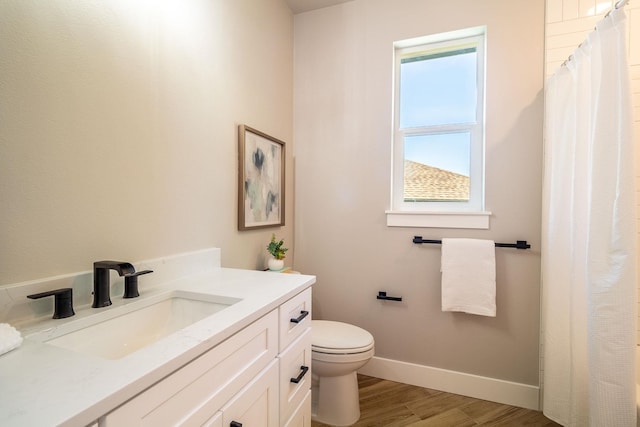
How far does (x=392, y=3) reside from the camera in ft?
6.27

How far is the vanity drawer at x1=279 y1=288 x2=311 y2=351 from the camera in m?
0.99

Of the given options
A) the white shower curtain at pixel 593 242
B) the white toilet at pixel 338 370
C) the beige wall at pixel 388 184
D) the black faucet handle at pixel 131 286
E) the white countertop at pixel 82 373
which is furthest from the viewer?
the beige wall at pixel 388 184

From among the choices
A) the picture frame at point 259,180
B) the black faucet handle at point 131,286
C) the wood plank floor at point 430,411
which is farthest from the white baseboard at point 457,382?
the black faucet handle at point 131,286

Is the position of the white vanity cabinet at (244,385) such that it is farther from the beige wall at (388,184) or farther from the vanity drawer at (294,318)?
the beige wall at (388,184)

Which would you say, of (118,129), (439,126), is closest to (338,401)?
(118,129)

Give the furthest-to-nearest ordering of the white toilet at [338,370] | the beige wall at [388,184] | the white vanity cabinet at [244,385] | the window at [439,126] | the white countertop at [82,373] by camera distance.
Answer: the window at [439,126] → the beige wall at [388,184] → the white toilet at [338,370] → the white vanity cabinet at [244,385] → the white countertop at [82,373]

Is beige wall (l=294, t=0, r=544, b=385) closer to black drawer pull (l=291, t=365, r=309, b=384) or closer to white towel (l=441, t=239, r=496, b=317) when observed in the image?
white towel (l=441, t=239, r=496, b=317)

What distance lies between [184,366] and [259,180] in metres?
1.22

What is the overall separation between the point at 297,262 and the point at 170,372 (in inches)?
63.9

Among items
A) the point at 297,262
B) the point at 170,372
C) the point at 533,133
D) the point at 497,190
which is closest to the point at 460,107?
the point at 533,133

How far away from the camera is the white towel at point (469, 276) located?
1.68 meters

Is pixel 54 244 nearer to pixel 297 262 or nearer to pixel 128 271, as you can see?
pixel 128 271

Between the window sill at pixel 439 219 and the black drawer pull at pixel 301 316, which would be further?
the window sill at pixel 439 219

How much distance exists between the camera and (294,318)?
42.1 inches
